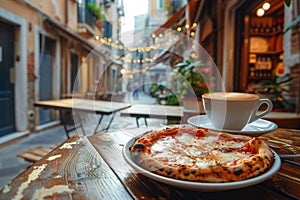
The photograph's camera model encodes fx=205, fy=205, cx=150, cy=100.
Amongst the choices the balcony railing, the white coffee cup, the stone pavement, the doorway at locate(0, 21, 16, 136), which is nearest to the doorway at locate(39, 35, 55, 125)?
the stone pavement

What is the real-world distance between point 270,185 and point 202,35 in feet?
17.4

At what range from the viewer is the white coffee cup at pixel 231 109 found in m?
0.61

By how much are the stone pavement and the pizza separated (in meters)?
0.64

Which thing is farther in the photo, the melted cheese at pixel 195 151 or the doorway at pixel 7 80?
the doorway at pixel 7 80

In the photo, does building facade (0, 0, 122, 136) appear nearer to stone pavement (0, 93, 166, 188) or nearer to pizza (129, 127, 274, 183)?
stone pavement (0, 93, 166, 188)

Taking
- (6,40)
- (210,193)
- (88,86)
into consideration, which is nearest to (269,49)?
(210,193)

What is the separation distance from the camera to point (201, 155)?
460mm

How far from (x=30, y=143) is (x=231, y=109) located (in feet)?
10.6

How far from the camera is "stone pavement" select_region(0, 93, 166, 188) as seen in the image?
179 centimetres

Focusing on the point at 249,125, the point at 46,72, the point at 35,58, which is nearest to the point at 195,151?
the point at 249,125

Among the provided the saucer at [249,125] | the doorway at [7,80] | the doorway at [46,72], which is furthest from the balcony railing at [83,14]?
the saucer at [249,125]

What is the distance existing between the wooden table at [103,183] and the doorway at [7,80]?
10.0 feet

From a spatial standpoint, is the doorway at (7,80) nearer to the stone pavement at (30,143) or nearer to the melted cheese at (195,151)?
the stone pavement at (30,143)

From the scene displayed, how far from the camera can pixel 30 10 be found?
3514 mm
